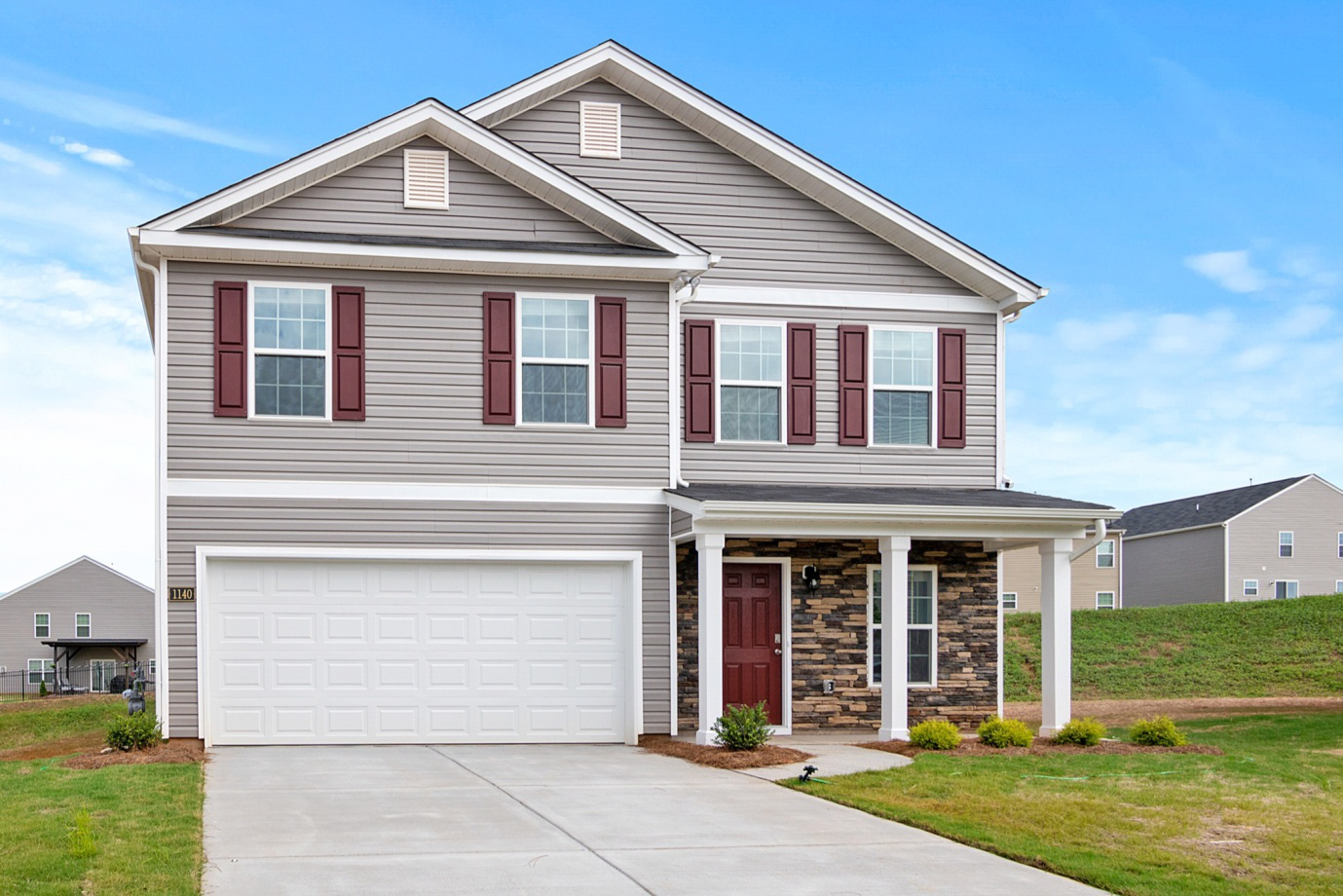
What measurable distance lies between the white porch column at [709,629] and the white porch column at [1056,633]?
4.15 meters

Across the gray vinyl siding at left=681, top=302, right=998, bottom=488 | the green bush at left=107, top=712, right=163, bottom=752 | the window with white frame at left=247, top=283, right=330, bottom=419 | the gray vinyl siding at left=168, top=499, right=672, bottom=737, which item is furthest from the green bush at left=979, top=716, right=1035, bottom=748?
the green bush at left=107, top=712, right=163, bottom=752

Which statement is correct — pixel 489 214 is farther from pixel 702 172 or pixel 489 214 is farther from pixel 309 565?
pixel 309 565

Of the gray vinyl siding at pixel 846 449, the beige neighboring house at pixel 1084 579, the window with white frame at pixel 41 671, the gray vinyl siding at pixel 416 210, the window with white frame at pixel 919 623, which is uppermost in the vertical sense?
the gray vinyl siding at pixel 416 210

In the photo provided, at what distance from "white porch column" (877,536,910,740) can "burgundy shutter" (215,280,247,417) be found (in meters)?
7.62

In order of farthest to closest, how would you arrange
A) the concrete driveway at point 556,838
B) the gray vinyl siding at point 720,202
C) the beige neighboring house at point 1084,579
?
the beige neighboring house at point 1084,579 → the gray vinyl siding at point 720,202 → the concrete driveway at point 556,838

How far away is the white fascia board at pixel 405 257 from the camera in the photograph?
15.3m

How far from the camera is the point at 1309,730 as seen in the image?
20766 mm

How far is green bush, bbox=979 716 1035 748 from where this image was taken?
51.1 feet

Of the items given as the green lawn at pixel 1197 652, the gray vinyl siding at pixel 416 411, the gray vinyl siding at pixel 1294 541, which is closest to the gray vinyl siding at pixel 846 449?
the gray vinyl siding at pixel 416 411

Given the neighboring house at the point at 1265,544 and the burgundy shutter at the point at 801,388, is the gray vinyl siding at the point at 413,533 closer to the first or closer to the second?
the burgundy shutter at the point at 801,388

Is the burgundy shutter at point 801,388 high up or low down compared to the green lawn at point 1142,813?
up

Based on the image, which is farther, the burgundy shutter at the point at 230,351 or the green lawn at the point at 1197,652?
the green lawn at the point at 1197,652

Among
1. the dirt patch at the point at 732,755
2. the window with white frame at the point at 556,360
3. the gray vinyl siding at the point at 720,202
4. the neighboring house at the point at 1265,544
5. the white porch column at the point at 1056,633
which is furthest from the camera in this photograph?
the neighboring house at the point at 1265,544

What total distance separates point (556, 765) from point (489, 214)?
6523mm
